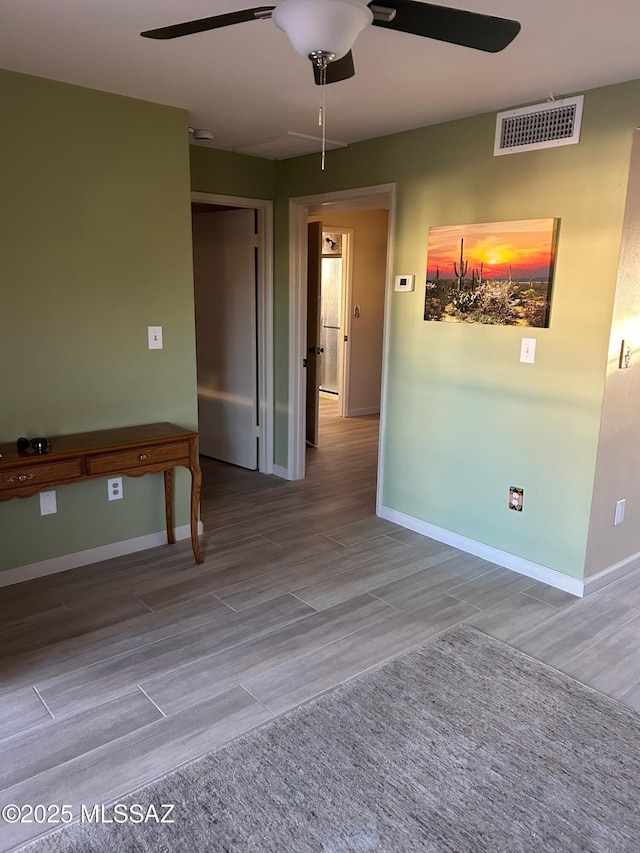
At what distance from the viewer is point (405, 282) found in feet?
12.6

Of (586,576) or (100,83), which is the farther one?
(586,576)

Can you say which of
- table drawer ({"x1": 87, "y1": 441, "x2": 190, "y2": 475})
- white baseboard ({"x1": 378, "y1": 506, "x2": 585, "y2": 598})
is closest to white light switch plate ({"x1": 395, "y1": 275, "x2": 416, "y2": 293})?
white baseboard ({"x1": 378, "y1": 506, "x2": 585, "y2": 598})

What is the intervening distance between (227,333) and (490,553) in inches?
113

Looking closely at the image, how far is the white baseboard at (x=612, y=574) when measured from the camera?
323 cm

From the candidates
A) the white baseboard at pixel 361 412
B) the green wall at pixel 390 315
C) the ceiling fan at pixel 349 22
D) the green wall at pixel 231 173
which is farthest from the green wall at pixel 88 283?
the white baseboard at pixel 361 412

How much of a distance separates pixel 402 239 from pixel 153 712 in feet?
9.66

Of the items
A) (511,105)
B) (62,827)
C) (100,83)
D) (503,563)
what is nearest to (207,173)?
(100,83)

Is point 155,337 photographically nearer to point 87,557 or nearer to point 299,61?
point 87,557

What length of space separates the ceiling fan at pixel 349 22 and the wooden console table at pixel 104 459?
1913 millimetres

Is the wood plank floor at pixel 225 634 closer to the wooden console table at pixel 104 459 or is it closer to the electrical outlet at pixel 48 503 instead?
the electrical outlet at pixel 48 503

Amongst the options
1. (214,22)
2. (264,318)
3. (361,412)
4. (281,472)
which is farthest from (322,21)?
(361,412)

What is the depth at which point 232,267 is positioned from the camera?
5.07 meters

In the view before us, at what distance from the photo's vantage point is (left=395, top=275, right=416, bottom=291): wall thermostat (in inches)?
149

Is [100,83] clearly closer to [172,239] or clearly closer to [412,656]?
[172,239]
